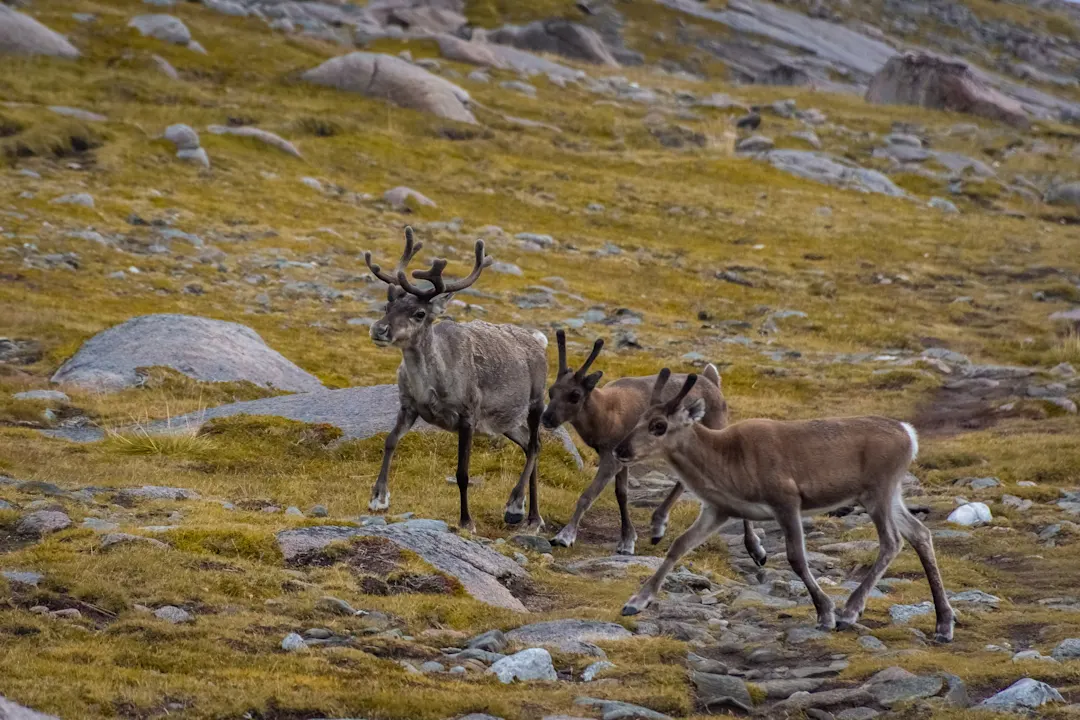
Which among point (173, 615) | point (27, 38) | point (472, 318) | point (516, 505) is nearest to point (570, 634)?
point (173, 615)

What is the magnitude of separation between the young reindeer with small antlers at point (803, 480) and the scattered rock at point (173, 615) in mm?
4442

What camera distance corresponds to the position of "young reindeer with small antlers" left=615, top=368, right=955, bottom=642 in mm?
13203

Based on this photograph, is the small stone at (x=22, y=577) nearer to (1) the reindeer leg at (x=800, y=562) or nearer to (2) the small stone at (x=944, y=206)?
(1) the reindeer leg at (x=800, y=562)

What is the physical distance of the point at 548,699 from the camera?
33.1ft

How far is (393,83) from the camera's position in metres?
67.6

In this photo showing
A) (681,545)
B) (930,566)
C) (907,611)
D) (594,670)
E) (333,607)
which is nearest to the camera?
(594,670)

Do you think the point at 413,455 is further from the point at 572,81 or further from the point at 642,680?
the point at 572,81

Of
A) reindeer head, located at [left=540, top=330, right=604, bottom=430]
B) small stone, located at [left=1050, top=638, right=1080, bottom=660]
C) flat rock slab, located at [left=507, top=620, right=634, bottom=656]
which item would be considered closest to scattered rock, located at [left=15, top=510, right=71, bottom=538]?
flat rock slab, located at [left=507, top=620, right=634, bottom=656]

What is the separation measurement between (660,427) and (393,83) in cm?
5656

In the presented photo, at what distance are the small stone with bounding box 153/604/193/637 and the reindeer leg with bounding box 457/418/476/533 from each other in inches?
229

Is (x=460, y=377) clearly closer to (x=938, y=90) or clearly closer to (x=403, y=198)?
(x=403, y=198)

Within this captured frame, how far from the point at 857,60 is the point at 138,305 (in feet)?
383

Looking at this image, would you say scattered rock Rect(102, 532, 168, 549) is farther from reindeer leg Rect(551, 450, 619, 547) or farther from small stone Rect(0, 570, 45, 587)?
reindeer leg Rect(551, 450, 619, 547)

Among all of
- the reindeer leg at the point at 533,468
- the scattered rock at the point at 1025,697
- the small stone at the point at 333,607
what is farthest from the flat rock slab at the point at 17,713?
the reindeer leg at the point at 533,468
